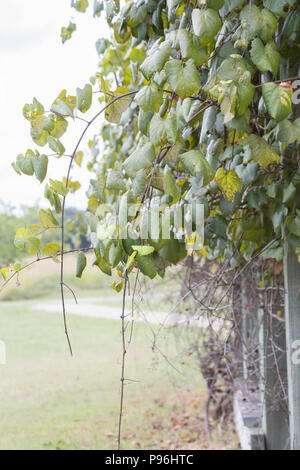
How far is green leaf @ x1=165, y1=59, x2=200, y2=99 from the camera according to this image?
74cm

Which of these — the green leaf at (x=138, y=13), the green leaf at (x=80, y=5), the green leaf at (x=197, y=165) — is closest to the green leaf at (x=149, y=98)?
the green leaf at (x=197, y=165)

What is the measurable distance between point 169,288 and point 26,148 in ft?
9.65

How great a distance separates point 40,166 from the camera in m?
0.88

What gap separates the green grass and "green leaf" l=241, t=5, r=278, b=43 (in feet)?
5.25

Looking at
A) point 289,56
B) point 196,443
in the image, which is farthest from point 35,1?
point 196,443

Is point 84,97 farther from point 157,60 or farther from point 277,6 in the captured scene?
point 277,6

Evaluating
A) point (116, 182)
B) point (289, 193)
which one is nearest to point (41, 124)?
point (116, 182)

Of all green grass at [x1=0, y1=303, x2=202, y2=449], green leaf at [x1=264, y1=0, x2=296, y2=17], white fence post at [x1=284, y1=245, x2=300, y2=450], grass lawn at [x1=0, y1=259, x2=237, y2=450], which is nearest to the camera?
green leaf at [x1=264, y1=0, x2=296, y2=17]

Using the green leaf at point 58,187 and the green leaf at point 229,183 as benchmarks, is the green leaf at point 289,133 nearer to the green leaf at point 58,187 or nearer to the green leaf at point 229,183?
the green leaf at point 229,183

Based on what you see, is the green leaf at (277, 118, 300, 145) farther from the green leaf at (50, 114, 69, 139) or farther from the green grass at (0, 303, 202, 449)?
the green grass at (0, 303, 202, 449)

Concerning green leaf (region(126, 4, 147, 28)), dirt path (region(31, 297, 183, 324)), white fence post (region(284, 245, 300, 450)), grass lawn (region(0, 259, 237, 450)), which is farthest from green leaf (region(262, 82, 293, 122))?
dirt path (region(31, 297, 183, 324))

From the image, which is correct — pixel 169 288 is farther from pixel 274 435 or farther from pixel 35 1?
pixel 35 1

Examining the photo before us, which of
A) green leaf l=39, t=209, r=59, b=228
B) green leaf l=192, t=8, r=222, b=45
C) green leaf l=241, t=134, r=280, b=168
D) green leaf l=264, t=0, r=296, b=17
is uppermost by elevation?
green leaf l=264, t=0, r=296, b=17

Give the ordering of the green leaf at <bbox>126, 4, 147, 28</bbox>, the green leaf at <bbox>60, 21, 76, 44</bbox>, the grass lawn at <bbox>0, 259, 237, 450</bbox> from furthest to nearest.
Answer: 1. the grass lawn at <bbox>0, 259, 237, 450</bbox>
2. the green leaf at <bbox>60, 21, 76, 44</bbox>
3. the green leaf at <bbox>126, 4, 147, 28</bbox>
